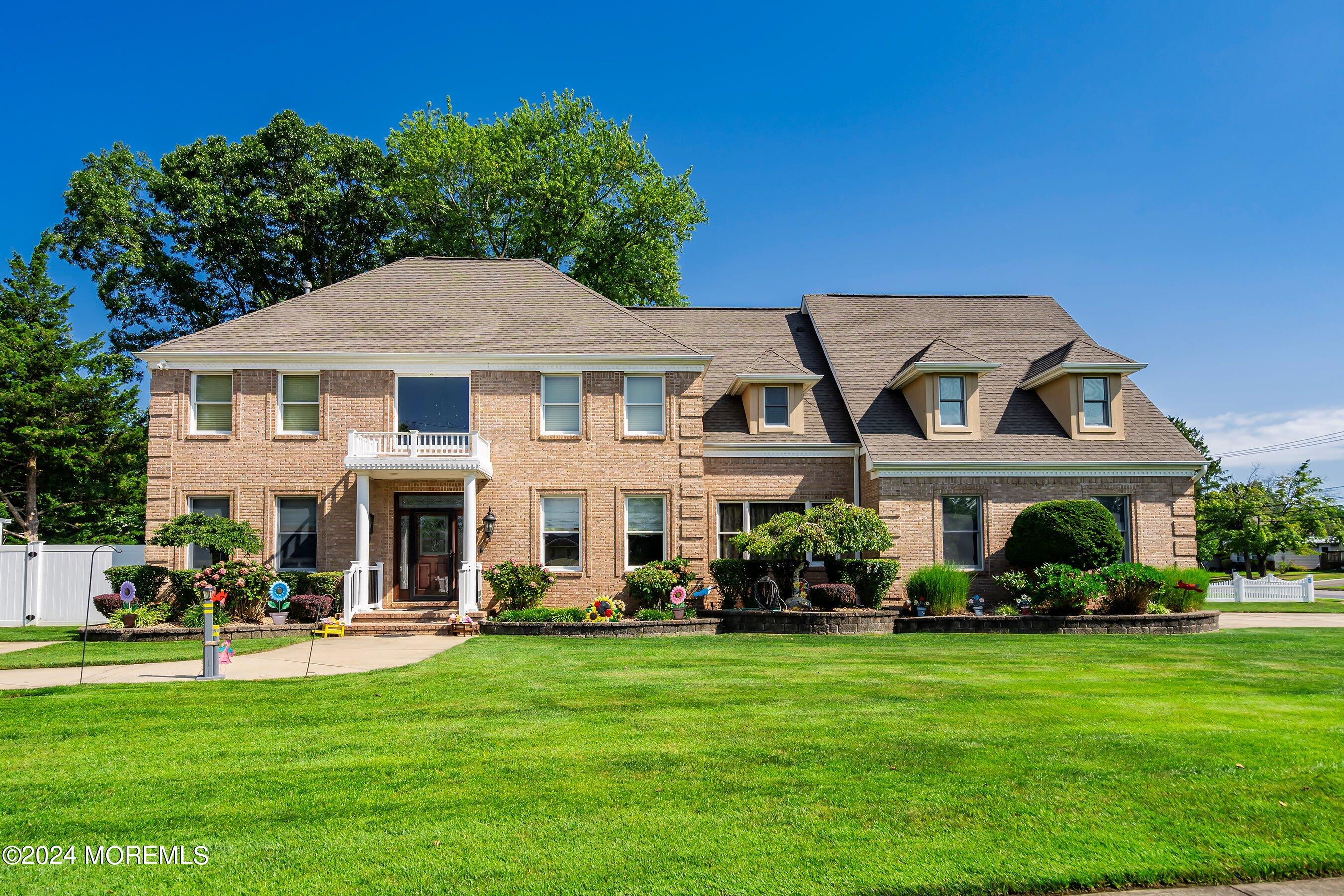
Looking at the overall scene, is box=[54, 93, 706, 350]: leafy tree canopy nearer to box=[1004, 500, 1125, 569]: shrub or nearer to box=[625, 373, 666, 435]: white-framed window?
box=[625, 373, 666, 435]: white-framed window

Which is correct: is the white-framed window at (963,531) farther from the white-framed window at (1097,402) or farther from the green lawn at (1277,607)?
the green lawn at (1277,607)

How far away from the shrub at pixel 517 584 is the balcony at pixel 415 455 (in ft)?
7.71

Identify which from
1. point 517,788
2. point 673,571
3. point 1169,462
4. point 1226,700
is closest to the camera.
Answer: point 517,788

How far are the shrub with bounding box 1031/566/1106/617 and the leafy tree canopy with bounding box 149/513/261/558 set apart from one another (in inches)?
693

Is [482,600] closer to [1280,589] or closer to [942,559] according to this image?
[942,559]

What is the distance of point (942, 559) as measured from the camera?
21000mm

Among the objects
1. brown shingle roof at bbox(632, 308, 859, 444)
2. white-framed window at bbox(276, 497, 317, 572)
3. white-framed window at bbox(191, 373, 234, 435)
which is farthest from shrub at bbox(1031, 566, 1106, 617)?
white-framed window at bbox(191, 373, 234, 435)

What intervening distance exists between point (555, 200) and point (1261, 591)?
28919 millimetres

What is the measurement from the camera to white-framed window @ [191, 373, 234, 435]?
20469 mm

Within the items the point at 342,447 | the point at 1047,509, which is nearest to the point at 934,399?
the point at 1047,509

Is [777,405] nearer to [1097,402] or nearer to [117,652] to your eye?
[1097,402]

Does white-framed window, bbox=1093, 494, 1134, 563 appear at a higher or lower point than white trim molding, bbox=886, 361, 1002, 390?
lower

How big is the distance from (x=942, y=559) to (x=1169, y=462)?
6.40 metres

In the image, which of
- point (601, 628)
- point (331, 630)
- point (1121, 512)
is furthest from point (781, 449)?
point (331, 630)
